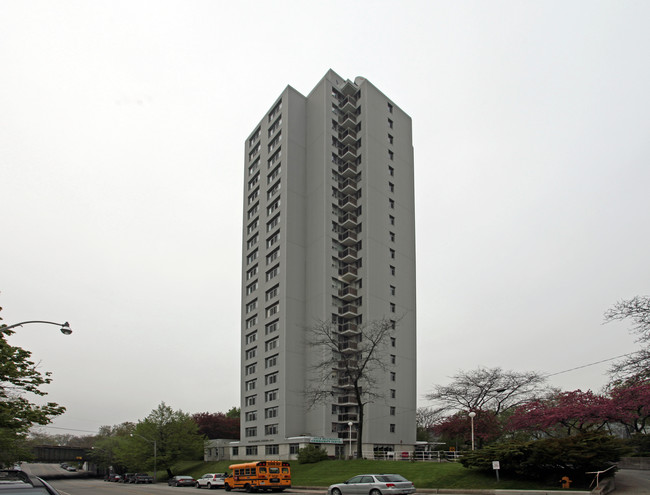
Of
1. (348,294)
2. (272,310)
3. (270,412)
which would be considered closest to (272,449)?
(270,412)

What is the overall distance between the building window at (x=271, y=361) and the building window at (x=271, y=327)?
3.65 metres

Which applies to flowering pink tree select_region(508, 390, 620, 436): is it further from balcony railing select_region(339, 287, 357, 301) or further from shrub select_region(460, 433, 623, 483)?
balcony railing select_region(339, 287, 357, 301)

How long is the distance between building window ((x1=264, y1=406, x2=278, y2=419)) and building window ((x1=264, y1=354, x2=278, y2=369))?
5.66m

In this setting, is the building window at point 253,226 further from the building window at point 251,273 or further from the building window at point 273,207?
the building window at point 251,273

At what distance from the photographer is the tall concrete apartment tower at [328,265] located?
224 feet

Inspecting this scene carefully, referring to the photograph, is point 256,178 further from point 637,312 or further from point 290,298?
point 637,312

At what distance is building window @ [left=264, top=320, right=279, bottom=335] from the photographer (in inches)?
2884

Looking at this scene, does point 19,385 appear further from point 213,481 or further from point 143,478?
point 143,478

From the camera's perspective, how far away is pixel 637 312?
2277cm

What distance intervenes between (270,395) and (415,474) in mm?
40323

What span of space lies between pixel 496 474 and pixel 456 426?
30.2 m

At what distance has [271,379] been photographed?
72375mm

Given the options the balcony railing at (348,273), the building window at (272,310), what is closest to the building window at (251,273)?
the building window at (272,310)

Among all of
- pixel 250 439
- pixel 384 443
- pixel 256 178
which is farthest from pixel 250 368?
pixel 256 178
